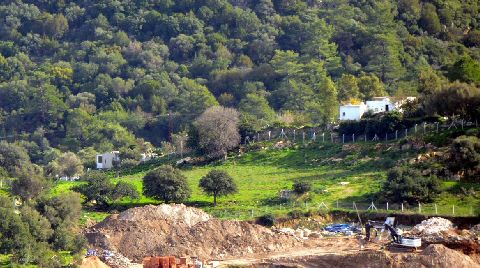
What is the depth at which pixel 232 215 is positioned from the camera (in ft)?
254

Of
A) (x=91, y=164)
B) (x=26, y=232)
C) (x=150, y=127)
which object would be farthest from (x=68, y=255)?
(x=150, y=127)

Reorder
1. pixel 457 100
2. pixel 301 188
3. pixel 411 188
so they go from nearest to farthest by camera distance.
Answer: pixel 411 188 → pixel 301 188 → pixel 457 100

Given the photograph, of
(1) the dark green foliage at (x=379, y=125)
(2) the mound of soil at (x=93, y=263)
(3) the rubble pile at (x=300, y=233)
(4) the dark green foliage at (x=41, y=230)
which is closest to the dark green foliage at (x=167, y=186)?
(4) the dark green foliage at (x=41, y=230)

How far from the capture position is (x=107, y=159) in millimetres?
103875

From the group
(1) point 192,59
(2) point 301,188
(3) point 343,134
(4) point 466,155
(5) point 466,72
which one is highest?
(1) point 192,59

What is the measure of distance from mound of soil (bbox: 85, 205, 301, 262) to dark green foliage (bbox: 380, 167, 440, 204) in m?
6.94

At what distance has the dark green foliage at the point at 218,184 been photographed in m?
80.4

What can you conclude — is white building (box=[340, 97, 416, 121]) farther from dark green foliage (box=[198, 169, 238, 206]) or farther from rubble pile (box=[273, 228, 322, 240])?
rubble pile (box=[273, 228, 322, 240])

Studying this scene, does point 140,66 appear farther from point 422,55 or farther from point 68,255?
point 68,255

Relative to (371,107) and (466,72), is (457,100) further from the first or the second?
(371,107)

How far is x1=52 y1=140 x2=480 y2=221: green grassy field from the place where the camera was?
253ft

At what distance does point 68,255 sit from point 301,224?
13485 millimetres

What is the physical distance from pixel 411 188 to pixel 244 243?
401 inches

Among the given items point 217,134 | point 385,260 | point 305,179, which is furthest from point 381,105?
point 385,260
